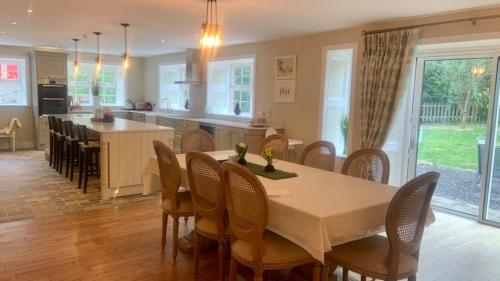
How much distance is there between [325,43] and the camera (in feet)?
18.0

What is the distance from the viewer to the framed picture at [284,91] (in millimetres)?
6047

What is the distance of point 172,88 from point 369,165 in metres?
7.44

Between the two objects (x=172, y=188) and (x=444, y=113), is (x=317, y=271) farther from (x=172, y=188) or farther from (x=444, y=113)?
(x=444, y=113)

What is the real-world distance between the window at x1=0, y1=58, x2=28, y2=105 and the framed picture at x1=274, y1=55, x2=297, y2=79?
6287 millimetres

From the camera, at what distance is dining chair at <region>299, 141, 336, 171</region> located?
349cm

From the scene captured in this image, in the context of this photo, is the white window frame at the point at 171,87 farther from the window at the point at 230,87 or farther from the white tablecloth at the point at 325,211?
the white tablecloth at the point at 325,211

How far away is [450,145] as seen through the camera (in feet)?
15.5

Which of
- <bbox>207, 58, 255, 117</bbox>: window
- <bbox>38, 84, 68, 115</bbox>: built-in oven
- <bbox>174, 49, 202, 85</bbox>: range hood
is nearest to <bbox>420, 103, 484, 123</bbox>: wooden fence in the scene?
<bbox>207, 58, 255, 117</bbox>: window

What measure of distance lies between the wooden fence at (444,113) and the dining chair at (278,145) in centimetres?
215

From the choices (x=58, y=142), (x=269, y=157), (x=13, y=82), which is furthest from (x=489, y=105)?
(x=13, y=82)

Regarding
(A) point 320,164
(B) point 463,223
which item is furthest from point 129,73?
(B) point 463,223

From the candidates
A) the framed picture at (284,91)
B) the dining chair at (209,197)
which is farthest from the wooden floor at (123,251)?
the framed picture at (284,91)

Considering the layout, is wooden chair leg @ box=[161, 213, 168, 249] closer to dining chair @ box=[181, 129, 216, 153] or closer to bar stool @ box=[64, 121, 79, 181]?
dining chair @ box=[181, 129, 216, 153]

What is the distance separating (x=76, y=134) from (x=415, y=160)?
4859mm
